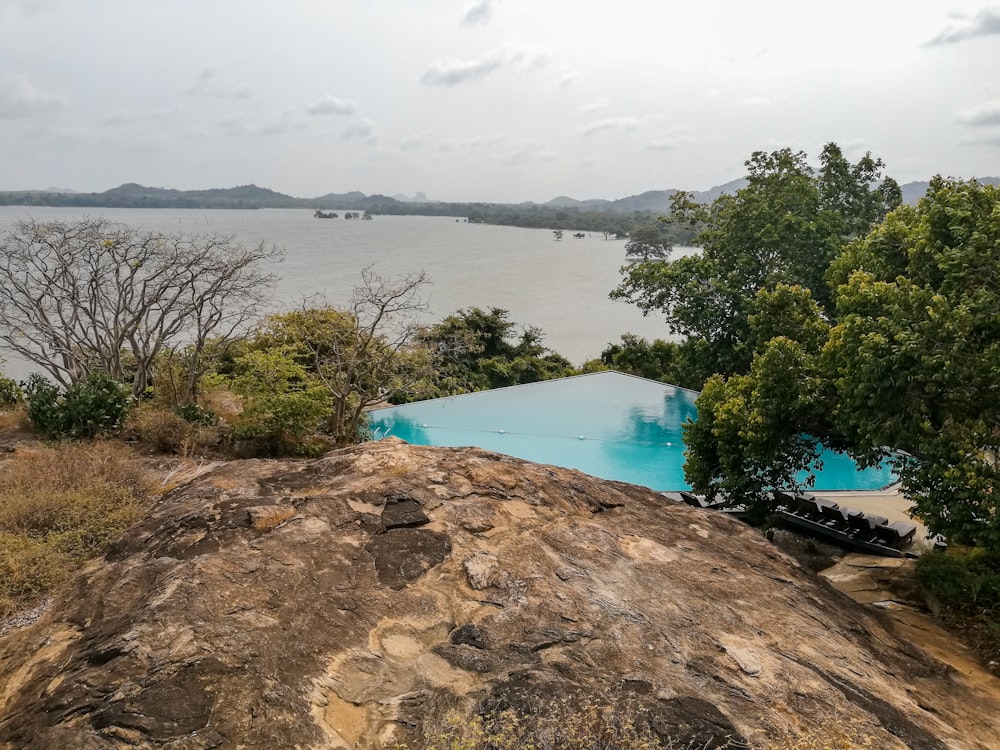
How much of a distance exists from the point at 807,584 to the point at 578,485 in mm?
2215

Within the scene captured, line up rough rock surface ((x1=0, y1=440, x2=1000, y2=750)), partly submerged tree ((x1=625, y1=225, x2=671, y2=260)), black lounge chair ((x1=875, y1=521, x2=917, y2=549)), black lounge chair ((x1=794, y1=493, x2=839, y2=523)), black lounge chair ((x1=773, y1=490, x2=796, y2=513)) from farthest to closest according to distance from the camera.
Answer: partly submerged tree ((x1=625, y1=225, x2=671, y2=260)) → black lounge chair ((x1=794, y1=493, x2=839, y2=523)) → black lounge chair ((x1=875, y1=521, x2=917, y2=549)) → black lounge chair ((x1=773, y1=490, x2=796, y2=513)) → rough rock surface ((x1=0, y1=440, x2=1000, y2=750))

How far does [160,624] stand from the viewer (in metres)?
3.65

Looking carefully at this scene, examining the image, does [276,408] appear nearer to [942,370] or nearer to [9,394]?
[9,394]

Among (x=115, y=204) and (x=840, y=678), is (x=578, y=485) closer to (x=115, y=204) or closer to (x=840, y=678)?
(x=840, y=678)

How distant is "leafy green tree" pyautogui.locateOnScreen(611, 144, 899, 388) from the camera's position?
15930 millimetres

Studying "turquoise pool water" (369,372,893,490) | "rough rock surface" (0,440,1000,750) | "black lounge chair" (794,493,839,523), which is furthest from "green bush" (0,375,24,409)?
"black lounge chair" (794,493,839,523)

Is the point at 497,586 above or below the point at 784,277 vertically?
below

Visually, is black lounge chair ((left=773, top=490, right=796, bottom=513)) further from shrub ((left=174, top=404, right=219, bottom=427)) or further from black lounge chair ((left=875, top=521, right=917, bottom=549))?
shrub ((left=174, top=404, right=219, bottom=427))

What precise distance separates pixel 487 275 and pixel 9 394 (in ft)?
128

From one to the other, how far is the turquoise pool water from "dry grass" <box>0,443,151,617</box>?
7.73 metres

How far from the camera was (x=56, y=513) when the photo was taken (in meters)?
5.75

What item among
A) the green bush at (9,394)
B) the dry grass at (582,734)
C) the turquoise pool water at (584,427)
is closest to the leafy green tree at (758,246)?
the turquoise pool water at (584,427)

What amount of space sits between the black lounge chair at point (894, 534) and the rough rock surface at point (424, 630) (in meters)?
4.43

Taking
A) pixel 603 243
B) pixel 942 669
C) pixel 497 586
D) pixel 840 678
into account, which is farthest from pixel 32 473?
pixel 603 243
